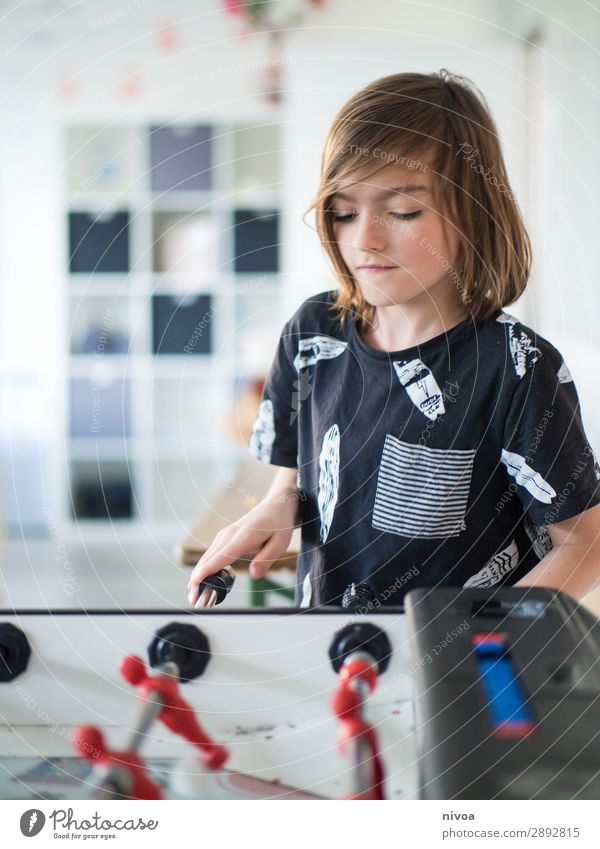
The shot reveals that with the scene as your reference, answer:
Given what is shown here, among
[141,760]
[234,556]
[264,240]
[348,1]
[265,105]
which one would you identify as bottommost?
[141,760]

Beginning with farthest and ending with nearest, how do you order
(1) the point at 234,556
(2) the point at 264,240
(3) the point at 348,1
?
(2) the point at 264,240
(3) the point at 348,1
(1) the point at 234,556

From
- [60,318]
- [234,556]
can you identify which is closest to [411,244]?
[234,556]

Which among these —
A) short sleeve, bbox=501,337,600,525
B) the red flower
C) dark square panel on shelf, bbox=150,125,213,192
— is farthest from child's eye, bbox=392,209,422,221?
dark square panel on shelf, bbox=150,125,213,192

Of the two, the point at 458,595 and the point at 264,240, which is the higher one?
the point at 264,240

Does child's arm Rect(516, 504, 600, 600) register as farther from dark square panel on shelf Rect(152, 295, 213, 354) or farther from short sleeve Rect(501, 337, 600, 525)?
dark square panel on shelf Rect(152, 295, 213, 354)

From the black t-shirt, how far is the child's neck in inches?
0.4

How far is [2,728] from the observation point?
18.5 inches

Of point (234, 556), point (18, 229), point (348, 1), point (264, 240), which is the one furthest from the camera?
point (18, 229)

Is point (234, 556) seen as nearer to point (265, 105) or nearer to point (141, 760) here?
point (141, 760)

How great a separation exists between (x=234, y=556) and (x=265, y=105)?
83.5 inches

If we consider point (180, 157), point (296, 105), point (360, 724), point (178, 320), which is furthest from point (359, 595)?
point (180, 157)

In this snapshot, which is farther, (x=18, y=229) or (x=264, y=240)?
(x=18, y=229)

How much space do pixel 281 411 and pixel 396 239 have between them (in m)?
0.18

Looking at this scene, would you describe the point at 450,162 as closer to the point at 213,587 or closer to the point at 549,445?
the point at 549,445
